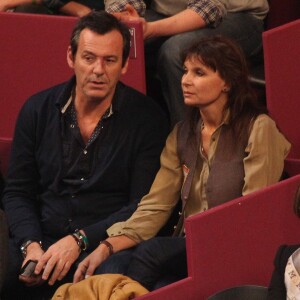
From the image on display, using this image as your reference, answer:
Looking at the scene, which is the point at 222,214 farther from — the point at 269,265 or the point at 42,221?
the point at 42,221

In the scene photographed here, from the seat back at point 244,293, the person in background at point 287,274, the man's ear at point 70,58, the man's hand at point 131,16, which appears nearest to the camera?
the person in background at point 287,274

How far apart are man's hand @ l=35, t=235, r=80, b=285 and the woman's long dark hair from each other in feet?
2.01

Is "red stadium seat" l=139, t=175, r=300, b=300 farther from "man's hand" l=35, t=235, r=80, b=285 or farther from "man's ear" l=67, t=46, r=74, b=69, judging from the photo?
"man's ear" l=67, t=46, r=74, b=69

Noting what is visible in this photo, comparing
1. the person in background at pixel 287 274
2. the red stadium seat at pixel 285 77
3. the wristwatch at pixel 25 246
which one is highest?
the red stadium seat at pixel 285 77

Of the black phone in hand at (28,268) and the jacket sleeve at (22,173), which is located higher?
the jacket sleeve at (22,173)

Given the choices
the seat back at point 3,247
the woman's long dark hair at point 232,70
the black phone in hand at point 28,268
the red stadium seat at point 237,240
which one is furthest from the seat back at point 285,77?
the seat back at point 3,247

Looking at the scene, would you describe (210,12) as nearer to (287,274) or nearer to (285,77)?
(285,77)

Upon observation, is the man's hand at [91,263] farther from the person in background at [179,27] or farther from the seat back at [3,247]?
the person in background at [179,27]

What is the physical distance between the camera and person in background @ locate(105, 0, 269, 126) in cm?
402

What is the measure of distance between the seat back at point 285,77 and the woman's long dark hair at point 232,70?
0.94 feet

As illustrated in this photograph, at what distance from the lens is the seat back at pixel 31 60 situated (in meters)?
3.97

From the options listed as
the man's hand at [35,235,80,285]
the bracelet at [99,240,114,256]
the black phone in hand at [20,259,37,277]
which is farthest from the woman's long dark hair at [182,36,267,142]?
the black phone in hand at [20,259,37,277]

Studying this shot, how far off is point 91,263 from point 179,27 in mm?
1029

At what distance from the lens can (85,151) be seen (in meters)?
3.63
